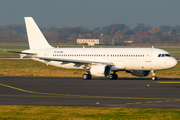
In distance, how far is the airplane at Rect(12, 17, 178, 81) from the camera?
4116 cm

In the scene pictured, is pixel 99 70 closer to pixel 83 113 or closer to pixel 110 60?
pixel 110 60

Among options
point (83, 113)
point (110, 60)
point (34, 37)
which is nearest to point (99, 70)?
point (110, 60)

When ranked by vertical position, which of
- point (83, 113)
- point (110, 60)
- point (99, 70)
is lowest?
point (83, 113)

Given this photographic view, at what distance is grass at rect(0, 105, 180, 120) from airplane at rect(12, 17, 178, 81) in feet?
70.3

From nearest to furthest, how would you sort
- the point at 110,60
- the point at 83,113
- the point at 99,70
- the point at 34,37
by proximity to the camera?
1. the point at 83,113
2. the point at 99,70
3. the point at 110,60
4. the point at 34,37

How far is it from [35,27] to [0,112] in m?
33.0

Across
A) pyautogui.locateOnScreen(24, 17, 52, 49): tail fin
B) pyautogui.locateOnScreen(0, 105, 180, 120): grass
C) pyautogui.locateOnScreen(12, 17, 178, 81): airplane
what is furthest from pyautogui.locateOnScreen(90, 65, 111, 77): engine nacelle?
pyautogui.locateOnScreen(0, 105, 180, 120): grass

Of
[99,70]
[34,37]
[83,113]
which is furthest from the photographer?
[34,37]

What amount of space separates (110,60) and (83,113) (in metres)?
26.0

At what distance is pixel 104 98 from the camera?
24.4 meters

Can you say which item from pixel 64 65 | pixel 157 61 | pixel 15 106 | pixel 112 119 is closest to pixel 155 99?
pixel 112 119

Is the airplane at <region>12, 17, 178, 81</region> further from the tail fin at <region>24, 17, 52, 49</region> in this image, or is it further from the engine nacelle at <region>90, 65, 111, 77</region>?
the tail fin at <region>24, 17, 52, 49</region>

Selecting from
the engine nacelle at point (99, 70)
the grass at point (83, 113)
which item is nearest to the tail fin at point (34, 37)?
the engine nacelle at point (99, 70)

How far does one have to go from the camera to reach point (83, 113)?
17969 mm
